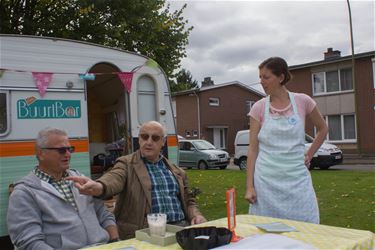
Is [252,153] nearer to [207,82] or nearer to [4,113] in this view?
[4,113]

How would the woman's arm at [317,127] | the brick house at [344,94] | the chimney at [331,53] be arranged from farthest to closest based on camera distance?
the chimney at [331,53] < the brick house at [344,94] < the woman's arm at [317,127]

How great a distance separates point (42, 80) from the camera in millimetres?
5453

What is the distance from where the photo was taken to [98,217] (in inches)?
124

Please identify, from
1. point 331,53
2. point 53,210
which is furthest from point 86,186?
point 331,53

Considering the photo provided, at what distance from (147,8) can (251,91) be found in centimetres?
2440

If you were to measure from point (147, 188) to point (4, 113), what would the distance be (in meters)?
2.81

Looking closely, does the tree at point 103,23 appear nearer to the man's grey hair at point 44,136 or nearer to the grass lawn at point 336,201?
the grass lawn at point 336,201

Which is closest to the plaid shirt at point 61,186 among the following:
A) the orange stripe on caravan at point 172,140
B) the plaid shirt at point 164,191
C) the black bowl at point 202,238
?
the plaid shirt at point 164,191

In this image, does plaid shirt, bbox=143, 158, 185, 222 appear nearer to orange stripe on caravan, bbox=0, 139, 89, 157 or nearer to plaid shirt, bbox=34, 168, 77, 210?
plaid shirt, bbox=34, 168, 77, 210

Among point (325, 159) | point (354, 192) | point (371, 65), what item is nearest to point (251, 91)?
point (371, 65)

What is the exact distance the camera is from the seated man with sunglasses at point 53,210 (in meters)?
2.65

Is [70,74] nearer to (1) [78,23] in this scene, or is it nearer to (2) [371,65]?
(1) [78,23]

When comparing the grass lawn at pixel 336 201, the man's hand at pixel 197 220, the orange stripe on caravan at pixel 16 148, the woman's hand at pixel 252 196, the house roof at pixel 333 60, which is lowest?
the grass lawn at pixel 336 201

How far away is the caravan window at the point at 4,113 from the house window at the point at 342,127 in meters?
20.7
